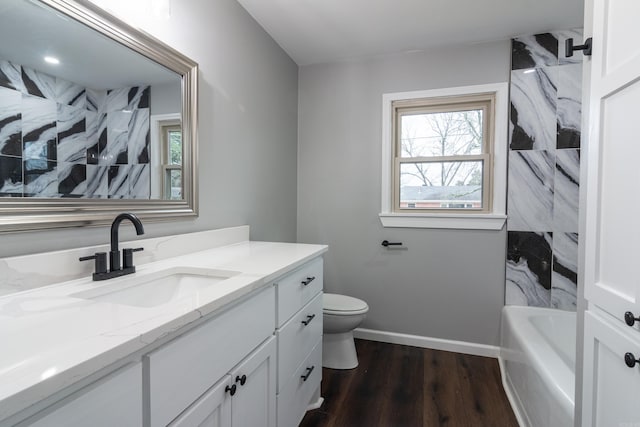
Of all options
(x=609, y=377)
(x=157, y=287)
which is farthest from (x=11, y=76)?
(x=609, y=377)

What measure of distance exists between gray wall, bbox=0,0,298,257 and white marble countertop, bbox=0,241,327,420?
243mm

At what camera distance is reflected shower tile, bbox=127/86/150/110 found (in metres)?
1.22

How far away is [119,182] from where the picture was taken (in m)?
1.19

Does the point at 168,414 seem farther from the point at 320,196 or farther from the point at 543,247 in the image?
the point at 543,247

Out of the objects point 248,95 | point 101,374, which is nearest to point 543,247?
point 248,95

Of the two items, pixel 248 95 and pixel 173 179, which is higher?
pixel 248 95

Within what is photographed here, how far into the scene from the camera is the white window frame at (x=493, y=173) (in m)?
2.27

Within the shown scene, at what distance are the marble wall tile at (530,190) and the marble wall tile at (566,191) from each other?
0.11ft

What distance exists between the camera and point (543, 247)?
2234mm

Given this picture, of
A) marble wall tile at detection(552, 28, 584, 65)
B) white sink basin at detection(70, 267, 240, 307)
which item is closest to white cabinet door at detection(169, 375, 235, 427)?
white sink basin at detection(70, 267, 240, 307)

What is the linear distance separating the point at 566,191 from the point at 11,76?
2.93 meters

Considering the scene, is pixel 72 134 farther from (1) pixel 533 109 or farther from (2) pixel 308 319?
(1) pixel 533 109

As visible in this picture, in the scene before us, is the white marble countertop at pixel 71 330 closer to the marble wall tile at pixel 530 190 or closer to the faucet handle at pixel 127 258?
the faucet handle at pixel 127 258

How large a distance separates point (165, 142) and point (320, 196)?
1534 millimetres
